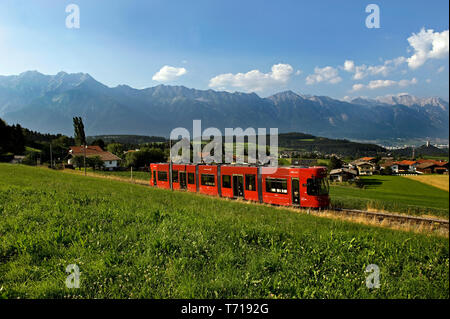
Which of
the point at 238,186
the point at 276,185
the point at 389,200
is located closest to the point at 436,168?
the point at 276,185

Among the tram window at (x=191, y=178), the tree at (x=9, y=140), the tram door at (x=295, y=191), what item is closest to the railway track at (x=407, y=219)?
the tram door at (x=295, y=191)

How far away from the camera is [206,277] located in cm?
380

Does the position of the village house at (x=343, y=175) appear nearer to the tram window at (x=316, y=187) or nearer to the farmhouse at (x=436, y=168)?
the tram window at (x=316, y=187)

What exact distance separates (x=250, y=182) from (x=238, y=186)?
1.48 metres

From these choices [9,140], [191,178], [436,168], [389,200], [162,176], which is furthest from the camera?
[9,140]

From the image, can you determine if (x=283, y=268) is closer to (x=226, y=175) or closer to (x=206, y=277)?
(x=206, y=277)

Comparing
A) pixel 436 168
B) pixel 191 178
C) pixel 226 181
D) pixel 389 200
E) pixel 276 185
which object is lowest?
pixel 389 200

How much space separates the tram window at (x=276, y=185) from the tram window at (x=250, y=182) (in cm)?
129

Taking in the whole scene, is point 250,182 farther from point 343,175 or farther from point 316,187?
point 343,175

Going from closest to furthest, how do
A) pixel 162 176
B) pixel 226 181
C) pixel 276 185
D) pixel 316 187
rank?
pixel 316 187
pixel 276 185
pixel 226 181
pixel 162 176

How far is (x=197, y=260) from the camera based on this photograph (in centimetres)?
439
